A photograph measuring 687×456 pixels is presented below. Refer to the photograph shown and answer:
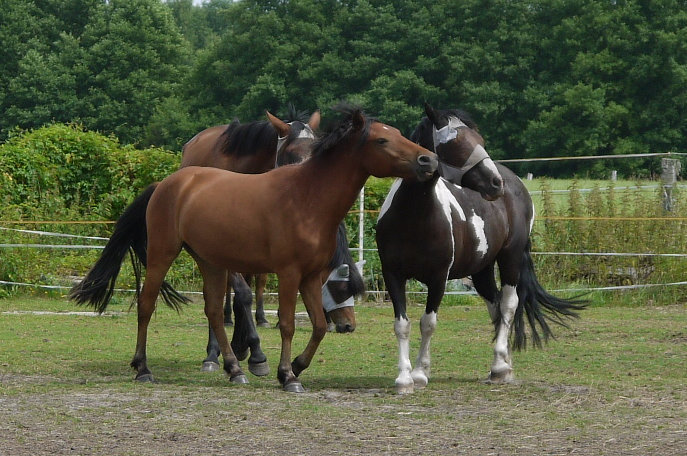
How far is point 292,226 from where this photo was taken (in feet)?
22.9

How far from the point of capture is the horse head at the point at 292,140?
8062 millimetres

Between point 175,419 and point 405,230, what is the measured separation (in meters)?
2.20

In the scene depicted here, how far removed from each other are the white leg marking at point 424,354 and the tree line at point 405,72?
106 ft

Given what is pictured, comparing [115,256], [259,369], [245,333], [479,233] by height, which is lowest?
[259,369]

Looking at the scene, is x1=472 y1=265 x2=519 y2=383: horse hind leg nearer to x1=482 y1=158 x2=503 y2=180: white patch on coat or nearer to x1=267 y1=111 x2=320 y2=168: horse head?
x1=482 y1=158 x2=503 y2=180: white patch on coat

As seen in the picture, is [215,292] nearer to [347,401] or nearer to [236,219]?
[236,219]

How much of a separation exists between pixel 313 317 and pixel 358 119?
4.49ft

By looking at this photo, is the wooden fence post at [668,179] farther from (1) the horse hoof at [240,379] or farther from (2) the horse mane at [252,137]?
(1) the horse hoof at [240,379]

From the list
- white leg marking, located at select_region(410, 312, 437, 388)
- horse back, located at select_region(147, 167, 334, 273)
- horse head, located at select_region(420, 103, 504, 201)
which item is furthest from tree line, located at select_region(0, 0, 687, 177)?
horse back, located at select_region(147, 167, 334, 273)

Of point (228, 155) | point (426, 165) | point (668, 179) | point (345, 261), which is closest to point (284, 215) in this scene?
point (426, 165)

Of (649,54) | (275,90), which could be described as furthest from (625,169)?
(275,90)

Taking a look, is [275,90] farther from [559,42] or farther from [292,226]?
[292,226]

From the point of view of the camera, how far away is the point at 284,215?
23.0ft

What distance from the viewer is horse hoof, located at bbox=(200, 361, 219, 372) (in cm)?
825
